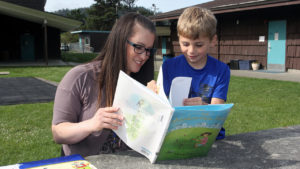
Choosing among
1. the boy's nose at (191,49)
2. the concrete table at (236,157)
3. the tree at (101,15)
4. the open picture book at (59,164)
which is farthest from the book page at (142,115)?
the tree at (101,15)

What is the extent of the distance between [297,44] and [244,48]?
3.15 m

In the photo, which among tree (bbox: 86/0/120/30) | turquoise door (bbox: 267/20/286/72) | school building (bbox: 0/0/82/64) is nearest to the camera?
turquoise door (bbox: 267/20/286/72)

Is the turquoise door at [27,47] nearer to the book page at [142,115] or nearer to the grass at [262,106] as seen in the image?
the grass at [262,106]

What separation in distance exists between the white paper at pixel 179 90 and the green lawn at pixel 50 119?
7.92 ft

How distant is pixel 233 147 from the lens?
1.68 metres

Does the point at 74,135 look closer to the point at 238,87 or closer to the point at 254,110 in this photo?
the point at 254,110

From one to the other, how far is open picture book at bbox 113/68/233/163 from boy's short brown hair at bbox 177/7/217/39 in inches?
32.4

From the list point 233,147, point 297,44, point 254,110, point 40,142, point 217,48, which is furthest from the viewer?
point 217,48

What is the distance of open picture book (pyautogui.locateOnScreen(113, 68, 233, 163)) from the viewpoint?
120cm

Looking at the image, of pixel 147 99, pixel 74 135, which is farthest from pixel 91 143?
pixel 147 99

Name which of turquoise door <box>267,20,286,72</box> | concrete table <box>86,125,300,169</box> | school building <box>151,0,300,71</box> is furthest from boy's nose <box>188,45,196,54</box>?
turquoise door <box>267,20,286,72</box>

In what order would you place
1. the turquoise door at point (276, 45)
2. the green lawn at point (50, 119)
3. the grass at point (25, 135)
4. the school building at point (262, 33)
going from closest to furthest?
the grass at point (25, 135), the green lawn at point (50, 119), the school building at point (262, 33), the turquoise door at point (276, 45)

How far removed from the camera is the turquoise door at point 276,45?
13.2 metres

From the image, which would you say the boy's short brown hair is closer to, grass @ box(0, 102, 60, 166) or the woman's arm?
the woman's arm
